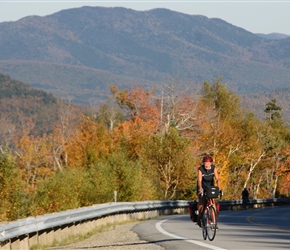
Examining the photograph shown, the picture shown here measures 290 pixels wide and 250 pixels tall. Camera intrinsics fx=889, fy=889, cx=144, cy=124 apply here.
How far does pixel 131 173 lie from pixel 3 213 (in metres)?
13.3

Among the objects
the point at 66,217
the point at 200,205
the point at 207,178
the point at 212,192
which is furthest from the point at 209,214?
the point at 66,217

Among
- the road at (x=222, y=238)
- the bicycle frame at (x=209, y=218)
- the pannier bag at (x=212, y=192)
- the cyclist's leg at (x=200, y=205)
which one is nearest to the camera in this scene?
the road at (x=222, y=238)

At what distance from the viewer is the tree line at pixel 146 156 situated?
3806 cm

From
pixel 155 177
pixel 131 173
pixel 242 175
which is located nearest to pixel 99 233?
pixel 131 173

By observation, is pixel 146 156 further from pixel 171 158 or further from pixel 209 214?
pixel 209 214

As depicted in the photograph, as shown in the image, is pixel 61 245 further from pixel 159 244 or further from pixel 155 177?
pixel 155 177

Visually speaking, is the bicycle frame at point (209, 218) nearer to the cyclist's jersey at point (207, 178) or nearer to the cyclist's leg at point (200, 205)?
the cyclist's leg at point (200, 205)

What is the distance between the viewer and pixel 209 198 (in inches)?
751

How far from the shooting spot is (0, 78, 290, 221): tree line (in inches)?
1499

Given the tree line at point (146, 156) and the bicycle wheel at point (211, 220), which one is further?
the tree line at point (146, 156)

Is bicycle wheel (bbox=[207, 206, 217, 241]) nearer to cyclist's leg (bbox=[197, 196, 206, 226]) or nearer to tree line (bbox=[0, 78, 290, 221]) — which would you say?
cyclist's leg (bbox=[197, 196, 206, 226])

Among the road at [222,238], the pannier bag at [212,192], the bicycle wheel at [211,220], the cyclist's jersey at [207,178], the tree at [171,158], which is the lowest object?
the tree at [171,158]

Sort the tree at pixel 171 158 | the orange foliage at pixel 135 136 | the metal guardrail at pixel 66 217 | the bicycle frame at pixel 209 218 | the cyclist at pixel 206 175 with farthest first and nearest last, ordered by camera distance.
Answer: the orange foliage at pixel 135 136 < the tree at pixel 171 158 < the bicycle frame at pixel 209 218 < the cyclist at pixel 206 175 < the metal guardrail at pixel 66 217

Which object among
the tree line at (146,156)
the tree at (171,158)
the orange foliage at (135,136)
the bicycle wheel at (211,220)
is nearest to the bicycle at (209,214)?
the bicycle wheel at (211,220)
